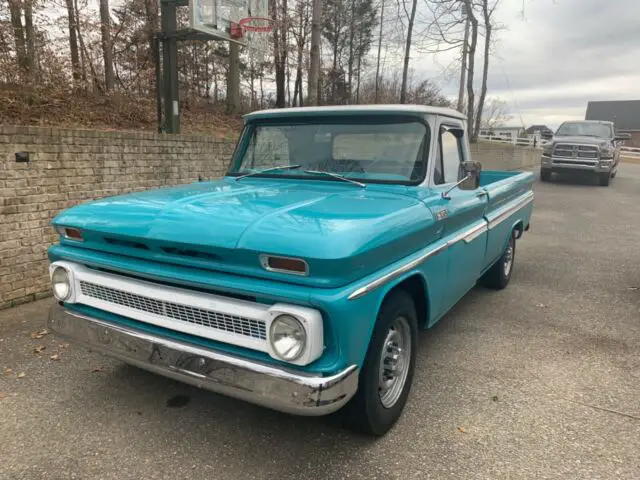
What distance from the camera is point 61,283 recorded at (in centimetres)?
284

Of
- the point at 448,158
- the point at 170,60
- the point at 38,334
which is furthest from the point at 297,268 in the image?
the point at 170,60

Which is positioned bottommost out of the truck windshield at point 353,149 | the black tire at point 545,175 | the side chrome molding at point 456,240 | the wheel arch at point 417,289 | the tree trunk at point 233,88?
the black tire at point 545,175

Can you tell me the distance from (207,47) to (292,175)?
16.9 m

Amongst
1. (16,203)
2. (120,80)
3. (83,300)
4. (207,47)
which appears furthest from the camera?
(207,47)

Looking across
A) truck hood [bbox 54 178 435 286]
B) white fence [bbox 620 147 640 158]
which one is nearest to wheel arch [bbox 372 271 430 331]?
truck hood [bbox 54 178 435 286]

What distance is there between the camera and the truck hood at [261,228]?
214 cm

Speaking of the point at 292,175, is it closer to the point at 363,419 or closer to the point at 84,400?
the point at 363,419

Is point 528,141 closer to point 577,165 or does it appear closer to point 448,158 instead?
point 577,165

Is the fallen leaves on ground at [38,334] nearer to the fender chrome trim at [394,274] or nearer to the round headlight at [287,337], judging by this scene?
the round headlight at [287,337]

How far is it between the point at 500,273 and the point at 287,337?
13.1 ft

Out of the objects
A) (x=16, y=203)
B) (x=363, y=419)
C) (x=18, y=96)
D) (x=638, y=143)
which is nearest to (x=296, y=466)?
(x=363, y=419)

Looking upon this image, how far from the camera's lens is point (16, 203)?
→ 4688 mm

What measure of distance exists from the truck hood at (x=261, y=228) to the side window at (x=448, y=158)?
53cm

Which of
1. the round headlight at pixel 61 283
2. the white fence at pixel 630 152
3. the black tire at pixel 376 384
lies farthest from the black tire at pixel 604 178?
the white fence at pixel 630 152
